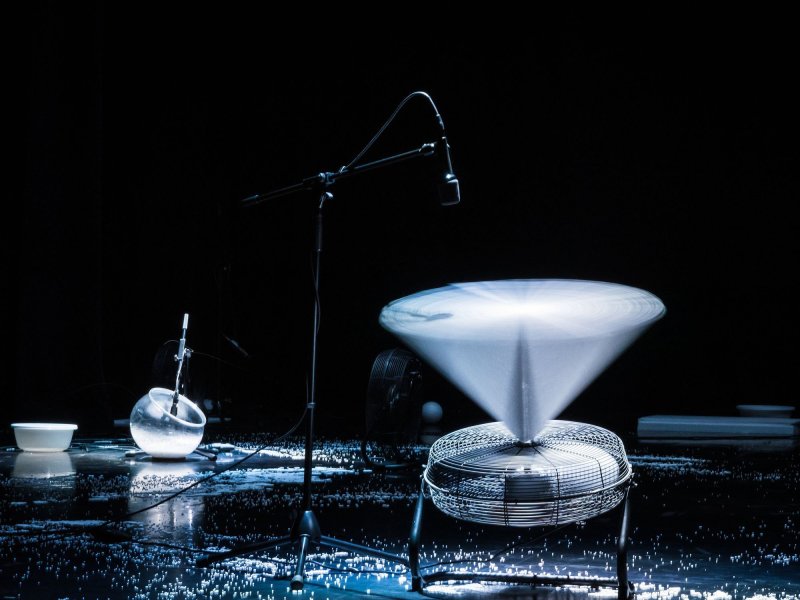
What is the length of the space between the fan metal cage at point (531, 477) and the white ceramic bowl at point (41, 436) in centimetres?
460

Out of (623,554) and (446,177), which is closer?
(623,554)

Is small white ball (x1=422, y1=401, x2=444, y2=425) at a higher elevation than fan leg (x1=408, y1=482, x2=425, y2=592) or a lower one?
lower

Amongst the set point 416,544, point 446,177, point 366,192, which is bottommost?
point 416,544

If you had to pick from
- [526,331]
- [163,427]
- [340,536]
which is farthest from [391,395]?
[526,331]

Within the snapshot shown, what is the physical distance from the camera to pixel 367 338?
960cm

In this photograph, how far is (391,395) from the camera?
17.6ft

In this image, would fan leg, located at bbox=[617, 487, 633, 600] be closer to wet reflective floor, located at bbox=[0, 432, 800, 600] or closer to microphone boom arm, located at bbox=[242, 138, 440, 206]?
wet reflective floor, located at bbox=[0, 432, 800, 600]

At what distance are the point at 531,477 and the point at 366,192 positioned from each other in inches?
293

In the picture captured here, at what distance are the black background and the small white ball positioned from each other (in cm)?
55

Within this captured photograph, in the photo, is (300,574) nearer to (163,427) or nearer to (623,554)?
(623,554)

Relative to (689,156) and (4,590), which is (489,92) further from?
(4,590)

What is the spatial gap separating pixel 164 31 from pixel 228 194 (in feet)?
6.10

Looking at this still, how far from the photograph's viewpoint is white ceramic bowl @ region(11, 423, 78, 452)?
244 inches

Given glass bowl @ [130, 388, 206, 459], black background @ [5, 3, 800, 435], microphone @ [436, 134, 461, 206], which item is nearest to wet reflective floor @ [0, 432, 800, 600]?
glass bowl @ [130, 388, 206, 459]
